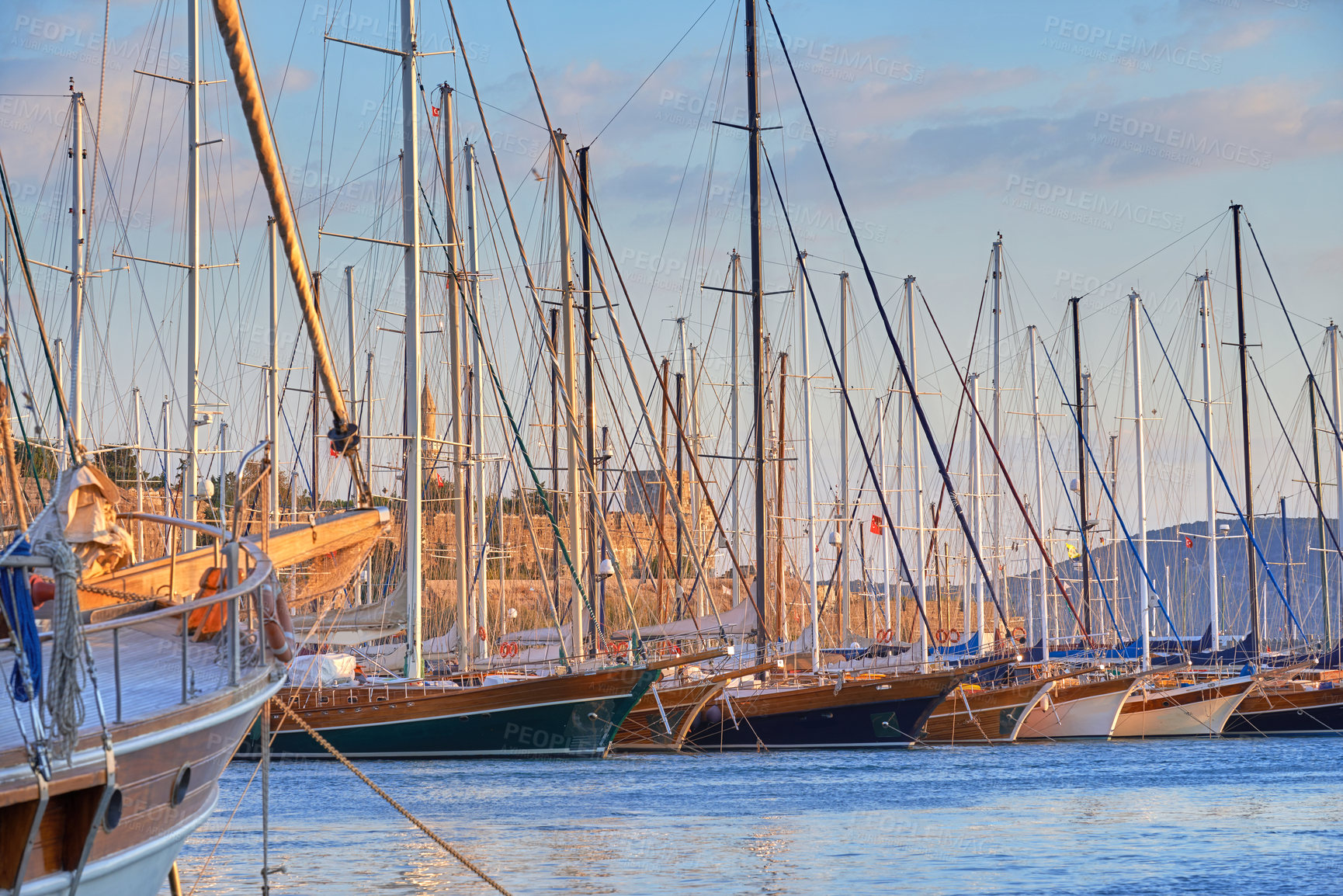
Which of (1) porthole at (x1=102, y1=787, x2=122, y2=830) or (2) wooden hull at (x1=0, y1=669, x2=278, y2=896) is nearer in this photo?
(2) wooden hull at (x1=0, y1=669, x2=278, y2=896)

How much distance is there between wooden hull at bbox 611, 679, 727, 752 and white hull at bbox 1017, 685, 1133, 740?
11598 mm

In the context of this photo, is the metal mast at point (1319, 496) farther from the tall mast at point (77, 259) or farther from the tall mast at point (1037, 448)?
the tall mast at point (77, 259)

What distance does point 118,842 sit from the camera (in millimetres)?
9305

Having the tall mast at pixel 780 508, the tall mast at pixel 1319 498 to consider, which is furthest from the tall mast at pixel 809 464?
the tall mast at pixel 1319 498

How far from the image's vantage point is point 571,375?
34.6 m

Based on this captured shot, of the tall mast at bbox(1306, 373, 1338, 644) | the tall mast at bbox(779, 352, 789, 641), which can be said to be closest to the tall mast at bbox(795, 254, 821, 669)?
the tall mast at bbox(779, 352, 789, 641)

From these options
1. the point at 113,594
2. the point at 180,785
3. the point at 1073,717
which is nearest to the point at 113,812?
the point at 180,785

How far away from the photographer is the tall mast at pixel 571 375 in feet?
107

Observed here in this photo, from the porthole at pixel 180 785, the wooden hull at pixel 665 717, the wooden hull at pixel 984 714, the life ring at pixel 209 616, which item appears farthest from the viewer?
the wooden hull at pixel 984 714

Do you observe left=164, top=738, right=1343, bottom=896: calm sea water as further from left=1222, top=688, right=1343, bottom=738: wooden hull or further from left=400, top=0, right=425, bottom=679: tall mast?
left=1222, top=688, right=1343, bottom=738: wooden hull

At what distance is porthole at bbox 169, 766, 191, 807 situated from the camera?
1001 cm

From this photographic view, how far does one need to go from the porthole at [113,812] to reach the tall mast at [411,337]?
1951 centimetres

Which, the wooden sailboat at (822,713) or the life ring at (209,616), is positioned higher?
the life ring at (209,616)

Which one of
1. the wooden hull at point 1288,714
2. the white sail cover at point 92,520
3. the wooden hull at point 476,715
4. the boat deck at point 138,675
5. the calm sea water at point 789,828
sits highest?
the white sail cover at point 92,520
